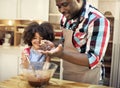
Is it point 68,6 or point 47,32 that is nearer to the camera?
point 68,6

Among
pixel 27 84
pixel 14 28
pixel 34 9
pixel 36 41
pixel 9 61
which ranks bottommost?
pixel 9 61

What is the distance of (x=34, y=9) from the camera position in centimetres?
359

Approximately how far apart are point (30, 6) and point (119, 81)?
6.17ft

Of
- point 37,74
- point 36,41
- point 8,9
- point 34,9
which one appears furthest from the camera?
point 8,9

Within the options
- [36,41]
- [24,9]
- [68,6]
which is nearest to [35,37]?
[36,41]

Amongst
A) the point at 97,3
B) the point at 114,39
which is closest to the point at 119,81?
the point at 114,39

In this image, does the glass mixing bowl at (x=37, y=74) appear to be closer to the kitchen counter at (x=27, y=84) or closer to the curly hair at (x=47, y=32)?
the kitchen counter at (x=27, y=84)

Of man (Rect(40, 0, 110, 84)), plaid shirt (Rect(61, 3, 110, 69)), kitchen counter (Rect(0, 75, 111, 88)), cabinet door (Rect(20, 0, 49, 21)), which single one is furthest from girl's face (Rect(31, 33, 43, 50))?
cabinet door (Rect(20, 0, 49, 21))

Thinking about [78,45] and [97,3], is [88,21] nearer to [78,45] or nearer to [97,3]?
[78,45]

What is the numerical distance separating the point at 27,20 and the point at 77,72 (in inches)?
102

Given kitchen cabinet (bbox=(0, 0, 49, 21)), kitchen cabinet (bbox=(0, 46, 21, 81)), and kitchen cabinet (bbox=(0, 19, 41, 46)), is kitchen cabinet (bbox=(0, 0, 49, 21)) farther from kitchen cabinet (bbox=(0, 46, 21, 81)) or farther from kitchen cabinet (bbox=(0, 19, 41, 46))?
kitchen cabinet (bbox=(0, 46, 21, 81))

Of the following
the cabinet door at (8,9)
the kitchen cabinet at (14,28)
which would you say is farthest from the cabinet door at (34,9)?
the kitchen cabinet at (14,28)

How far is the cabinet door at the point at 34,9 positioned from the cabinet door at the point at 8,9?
0.14 m

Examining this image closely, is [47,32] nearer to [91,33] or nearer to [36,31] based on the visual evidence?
[36,31]
